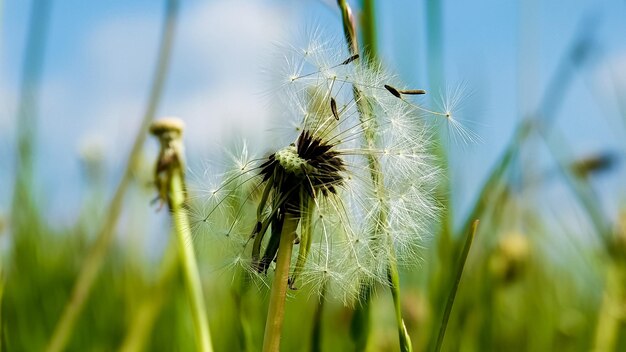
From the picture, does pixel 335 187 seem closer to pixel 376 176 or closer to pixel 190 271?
pixel 376 176

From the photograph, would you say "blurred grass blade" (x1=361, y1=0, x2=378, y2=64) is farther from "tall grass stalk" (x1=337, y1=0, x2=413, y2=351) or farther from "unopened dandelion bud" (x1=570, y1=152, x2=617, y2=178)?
"unopened dandelion bud" (x1=570, y1=152, x2=617, y2=178)

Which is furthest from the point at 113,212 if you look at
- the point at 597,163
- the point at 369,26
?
the point at 597,163

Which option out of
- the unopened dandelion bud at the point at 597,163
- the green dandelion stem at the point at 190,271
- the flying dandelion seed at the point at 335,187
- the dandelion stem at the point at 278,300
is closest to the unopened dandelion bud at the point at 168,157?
the green dandelion stem at the point at 190,271

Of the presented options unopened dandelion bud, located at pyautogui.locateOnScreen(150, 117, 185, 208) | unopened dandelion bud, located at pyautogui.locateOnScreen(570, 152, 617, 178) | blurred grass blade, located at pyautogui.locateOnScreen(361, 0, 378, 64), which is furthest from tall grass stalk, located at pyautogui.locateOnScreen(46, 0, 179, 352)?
unopened dandelion bud, located at pyautogui.locateOnScreen(570, 152, 617, 178)

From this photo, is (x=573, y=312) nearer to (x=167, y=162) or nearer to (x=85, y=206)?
(x=85, y=206)

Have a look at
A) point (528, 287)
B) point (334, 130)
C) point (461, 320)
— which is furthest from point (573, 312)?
point (334, 130)

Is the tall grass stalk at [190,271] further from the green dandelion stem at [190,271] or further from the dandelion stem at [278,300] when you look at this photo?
the dandelion stem at [278,300]
